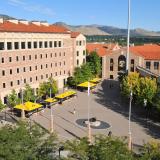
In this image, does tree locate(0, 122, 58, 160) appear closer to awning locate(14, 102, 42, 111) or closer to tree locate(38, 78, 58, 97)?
awning locate(14, 102, 42, 111)

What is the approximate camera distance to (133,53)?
300 ft

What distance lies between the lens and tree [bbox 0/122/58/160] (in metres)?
26.6

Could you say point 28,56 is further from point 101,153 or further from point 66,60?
point 101,153

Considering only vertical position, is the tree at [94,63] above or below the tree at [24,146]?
above

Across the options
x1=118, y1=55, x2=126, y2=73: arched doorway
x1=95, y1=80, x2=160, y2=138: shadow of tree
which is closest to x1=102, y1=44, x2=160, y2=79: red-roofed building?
x1=118, y1=55, x2=126, y2=73: arched doorway

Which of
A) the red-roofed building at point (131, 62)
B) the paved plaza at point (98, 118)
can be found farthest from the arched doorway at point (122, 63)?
the paved plaza at point (98, 118)

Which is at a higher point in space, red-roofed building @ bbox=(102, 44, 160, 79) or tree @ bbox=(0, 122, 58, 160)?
red-roofed building @ bbox=(102, 44, 160, 79)

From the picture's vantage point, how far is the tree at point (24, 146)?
26.6 m

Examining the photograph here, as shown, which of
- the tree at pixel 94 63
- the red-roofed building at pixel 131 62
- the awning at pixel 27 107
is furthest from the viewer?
the tree at pixel 94 63

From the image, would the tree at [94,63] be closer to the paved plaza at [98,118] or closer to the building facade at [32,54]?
the building facade at [32,54]

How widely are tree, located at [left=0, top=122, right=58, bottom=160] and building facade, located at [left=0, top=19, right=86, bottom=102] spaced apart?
3456 centimetres

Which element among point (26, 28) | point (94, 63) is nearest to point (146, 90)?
point (26, 28)

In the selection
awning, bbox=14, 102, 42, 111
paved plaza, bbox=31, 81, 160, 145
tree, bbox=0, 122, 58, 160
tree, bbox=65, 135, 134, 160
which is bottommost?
paved plaza, bbox=31, 81, 160, 145

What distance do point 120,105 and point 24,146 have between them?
41.2 metres
